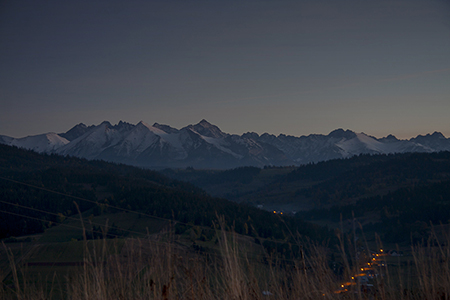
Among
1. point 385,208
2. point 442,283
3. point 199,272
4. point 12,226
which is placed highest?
point 199,272

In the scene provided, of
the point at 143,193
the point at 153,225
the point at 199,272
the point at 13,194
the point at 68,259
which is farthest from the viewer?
the point at 143,193

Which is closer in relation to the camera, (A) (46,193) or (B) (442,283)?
(B) (442,283)

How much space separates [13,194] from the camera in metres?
137

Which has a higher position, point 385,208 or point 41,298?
point 41,298

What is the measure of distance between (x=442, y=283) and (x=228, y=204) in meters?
136

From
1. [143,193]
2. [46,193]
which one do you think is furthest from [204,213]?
[46,193]

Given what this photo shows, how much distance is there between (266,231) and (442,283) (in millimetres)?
102863

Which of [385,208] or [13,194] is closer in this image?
[13,194]

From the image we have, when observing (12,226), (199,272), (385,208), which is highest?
(199,272)

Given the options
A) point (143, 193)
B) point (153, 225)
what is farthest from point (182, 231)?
point (143, 193)

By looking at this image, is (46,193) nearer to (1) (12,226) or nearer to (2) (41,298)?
(1) (12,226)

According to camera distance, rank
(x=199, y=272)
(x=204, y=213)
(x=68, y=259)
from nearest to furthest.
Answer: (x=199, y=272) < (x=68, y=259) < (x=204, y=213)

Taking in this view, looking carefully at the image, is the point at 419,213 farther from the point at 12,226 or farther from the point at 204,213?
the point at 12,226

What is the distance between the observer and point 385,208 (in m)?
156
